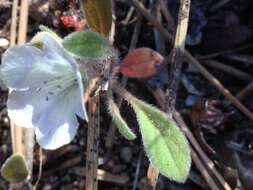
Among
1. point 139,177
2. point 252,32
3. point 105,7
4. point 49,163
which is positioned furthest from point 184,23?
point 49,163

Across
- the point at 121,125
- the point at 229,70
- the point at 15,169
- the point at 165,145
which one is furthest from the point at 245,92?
the point at 15,169

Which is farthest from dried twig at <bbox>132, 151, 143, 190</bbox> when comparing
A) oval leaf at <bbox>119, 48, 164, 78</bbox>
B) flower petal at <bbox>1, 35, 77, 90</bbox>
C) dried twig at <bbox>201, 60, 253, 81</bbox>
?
flower petal at <bbox>1, 35, 77, 90</bbox>

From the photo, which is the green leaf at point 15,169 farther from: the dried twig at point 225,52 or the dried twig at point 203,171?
the dried twig at point 225,52

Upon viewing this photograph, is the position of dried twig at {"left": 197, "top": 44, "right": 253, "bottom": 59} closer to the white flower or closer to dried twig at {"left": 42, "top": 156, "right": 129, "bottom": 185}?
dried twig at {"left": 42, "top": 156, "right": 129, "bottom": 185}

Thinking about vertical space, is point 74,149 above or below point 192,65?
below

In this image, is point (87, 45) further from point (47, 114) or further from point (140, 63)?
point (140, 63)

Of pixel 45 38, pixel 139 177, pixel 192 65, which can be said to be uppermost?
pixel 45 38

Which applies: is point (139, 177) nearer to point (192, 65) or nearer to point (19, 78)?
point (192, 65)
